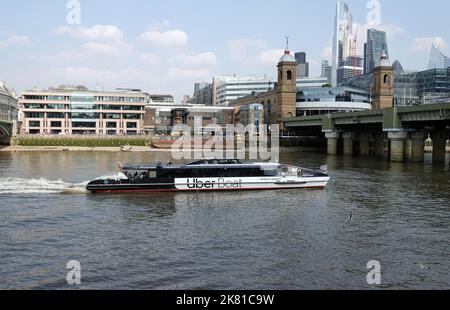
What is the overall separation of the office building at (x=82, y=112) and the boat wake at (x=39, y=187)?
12475 cm

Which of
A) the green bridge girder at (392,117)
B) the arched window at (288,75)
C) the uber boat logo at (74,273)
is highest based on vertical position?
the arched window at (288,75)

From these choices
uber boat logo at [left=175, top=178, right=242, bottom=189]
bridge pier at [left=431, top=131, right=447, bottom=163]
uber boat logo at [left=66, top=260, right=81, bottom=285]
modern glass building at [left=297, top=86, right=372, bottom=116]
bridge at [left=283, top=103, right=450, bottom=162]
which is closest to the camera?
uber boat logo at [left=66, top=260, right=81, bottom=285]

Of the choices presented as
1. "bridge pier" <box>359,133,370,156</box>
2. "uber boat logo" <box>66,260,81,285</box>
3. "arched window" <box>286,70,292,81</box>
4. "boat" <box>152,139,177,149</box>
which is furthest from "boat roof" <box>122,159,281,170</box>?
"arched window" <box>286,70,292,81</box>

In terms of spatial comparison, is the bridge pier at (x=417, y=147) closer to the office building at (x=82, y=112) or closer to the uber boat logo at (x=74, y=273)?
the uber boat logo at (x=74, y=273)

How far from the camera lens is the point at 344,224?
34000 mm

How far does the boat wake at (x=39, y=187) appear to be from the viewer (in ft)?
151

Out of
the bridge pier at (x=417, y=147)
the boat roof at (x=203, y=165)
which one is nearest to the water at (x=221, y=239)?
the boat roof at (x=203, y=165)

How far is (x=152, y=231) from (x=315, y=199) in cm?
2017

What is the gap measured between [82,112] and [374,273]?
166826 mm

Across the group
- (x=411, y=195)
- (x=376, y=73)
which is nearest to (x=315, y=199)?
(x=411, y=195)

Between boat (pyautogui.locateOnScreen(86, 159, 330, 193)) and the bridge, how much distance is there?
39431 mm

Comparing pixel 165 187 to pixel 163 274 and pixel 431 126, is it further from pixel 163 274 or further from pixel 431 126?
pixel 431 126

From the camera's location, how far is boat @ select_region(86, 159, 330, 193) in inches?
1884

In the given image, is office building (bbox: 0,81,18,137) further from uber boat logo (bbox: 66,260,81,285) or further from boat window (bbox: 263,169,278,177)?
uber boat logo (bbox: 66,260,81,285)
